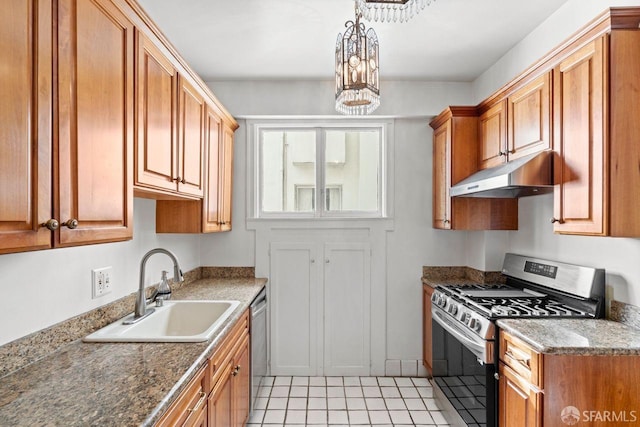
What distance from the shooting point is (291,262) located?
3.42 meters

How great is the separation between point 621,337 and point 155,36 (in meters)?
2.45

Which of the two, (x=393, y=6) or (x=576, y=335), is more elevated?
(x=393, y=6)

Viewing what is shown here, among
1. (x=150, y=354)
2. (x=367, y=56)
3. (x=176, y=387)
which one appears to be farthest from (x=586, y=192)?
(x=150, y=354)

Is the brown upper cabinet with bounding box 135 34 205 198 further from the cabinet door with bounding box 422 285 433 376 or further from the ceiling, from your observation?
the cabinet door with bounding box 422 285 433 376

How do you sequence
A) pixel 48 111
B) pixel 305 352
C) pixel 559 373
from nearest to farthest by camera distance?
pixel 48 111
pixel 559 373
pixel 305 352

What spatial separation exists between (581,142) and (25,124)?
2125mm

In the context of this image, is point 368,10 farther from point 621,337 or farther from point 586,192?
point 621,337

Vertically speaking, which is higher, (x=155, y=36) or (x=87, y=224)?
(x=155, y=36)

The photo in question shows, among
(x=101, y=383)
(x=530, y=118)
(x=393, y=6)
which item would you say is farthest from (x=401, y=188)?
(x=101, y=383)

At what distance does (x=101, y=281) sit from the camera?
1831mm

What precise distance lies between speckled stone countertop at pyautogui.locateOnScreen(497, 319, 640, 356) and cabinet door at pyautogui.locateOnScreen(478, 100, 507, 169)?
1095 mm

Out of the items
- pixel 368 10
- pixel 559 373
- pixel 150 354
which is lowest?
pixel 559 373

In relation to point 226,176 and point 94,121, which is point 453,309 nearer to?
point 226,176

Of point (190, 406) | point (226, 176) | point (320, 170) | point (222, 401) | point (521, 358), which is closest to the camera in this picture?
point (190, 406)
